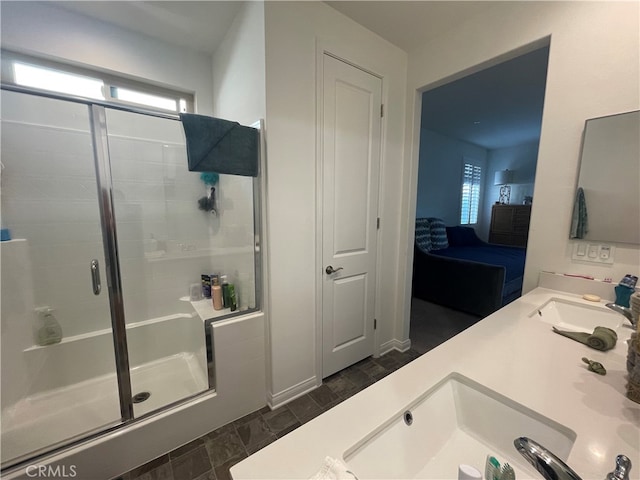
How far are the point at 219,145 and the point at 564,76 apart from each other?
6.39 ft

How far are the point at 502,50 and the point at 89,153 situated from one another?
285 cm

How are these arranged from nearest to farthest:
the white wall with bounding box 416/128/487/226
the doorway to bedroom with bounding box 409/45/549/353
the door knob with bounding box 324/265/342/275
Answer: the door knob with bounding box 324/265/342/275 → the doorway to bedroom with bounding box 409/45/549/353 → the white wall with bounding box 416/128/487/226

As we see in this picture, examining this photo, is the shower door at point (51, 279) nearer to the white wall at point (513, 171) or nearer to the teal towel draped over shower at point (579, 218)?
the teal towel draped over shower at point (579, 218)

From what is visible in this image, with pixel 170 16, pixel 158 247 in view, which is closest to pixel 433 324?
pixel 158 247

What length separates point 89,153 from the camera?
1770 mm

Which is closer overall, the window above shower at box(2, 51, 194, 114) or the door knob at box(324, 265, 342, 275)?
the window above shower at box(2, 51, 194, 114)

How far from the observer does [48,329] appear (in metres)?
1.72

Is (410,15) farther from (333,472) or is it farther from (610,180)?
(333,472)

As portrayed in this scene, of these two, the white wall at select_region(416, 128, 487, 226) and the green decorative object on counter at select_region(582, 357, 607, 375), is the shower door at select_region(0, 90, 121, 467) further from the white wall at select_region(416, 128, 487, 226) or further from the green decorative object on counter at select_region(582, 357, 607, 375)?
the white wall at select_region(416, 128, 487, 226)

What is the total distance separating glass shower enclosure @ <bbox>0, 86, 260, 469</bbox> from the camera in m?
1.49

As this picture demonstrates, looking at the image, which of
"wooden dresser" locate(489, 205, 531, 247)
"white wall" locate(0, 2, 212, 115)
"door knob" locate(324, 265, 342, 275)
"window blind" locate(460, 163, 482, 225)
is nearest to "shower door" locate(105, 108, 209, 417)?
"white wall" locate(0, 2, 212, 115)

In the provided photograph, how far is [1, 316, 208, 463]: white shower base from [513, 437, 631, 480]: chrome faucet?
172 cm

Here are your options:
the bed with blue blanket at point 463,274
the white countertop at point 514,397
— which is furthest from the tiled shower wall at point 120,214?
the bed with blue blanket at point 463,274

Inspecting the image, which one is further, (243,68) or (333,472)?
(243,68)
